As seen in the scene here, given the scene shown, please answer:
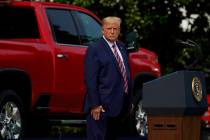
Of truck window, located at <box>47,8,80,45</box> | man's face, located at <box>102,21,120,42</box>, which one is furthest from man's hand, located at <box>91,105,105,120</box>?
truck window, located at <box>47,8,80,45</box>

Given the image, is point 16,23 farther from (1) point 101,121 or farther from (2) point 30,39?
(1) point 101,121

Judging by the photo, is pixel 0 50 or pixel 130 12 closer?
pixel 0 50

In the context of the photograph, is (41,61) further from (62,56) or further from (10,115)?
(10,115)

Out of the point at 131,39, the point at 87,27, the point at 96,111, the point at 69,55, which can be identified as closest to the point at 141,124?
the point at 87,27

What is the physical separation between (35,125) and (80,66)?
1.83 meters

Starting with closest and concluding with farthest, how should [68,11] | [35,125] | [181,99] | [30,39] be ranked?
[181,99] → [30,39] → [68,11] → [35,125]

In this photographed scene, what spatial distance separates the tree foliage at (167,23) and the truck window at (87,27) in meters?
7.86

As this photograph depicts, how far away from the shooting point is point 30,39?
12406 millimetres

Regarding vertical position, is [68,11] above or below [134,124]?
above

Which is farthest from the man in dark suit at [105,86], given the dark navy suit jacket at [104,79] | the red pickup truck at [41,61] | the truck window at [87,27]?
the truck window at [87,27]

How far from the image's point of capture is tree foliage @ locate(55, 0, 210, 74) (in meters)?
22.0

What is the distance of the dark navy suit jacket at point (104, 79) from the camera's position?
8.23 metres

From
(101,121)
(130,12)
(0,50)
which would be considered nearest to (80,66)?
(0,50)

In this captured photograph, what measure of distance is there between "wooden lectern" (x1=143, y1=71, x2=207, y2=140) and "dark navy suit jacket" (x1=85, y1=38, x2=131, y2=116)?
30 cm
